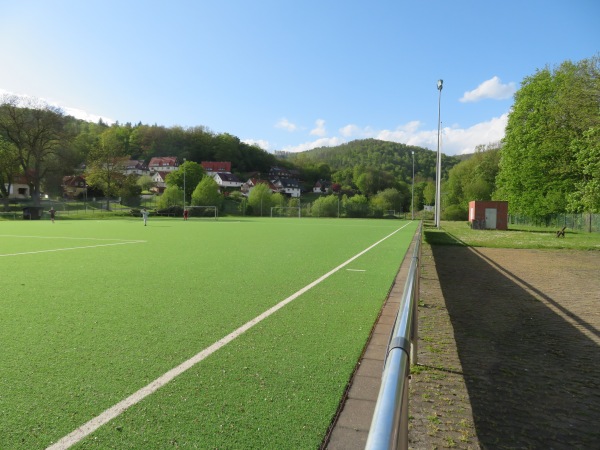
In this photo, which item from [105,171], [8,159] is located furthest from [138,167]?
[8,159]

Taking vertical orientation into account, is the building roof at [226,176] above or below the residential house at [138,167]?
below

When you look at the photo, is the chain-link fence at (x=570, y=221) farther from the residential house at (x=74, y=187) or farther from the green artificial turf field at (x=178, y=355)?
the residential house at (x=74, y=187)

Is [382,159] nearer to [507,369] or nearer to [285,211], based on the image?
[285,211]

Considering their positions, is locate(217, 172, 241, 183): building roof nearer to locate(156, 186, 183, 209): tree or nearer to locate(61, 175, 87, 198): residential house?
locate(61, 175, 87, 198): residential house

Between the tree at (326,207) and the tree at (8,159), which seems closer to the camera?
the tree at (8,159)

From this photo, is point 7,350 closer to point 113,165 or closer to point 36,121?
point 36,121

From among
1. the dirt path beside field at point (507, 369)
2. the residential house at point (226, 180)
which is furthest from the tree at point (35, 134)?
the residential house at point (226, 180)

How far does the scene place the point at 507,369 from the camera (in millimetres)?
4160

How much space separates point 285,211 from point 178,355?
70493mm

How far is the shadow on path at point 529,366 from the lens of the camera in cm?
295

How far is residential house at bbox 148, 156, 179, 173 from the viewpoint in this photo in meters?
145

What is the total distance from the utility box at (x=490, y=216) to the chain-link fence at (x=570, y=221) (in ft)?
19.1

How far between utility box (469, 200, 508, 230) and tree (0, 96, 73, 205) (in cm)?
5269

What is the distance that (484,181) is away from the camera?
74938 millimetres
